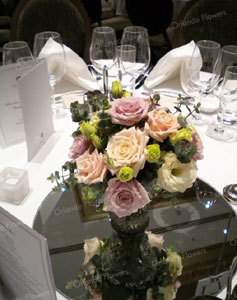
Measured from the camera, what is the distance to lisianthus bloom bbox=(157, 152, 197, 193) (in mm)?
673

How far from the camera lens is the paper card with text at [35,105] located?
1074 mm

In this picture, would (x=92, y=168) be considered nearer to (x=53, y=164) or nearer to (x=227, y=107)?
(x=53, y=164)

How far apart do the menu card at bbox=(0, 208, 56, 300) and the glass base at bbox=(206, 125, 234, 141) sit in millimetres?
828

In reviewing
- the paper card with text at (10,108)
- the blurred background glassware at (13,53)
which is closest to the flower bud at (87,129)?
the paper card with text at (10,108)

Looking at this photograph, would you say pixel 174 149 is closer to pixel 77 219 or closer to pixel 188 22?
pixel 77 219

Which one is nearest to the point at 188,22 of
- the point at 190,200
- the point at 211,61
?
the point at 211,61

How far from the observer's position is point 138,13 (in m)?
3.68

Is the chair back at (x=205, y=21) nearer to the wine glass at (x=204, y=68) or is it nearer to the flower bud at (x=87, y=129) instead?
the wine glass at (x=204, y=68)

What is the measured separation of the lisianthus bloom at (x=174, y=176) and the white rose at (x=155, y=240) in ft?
0.86

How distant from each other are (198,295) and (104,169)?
36cm

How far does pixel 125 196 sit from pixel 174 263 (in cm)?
29

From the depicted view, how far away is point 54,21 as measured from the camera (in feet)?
7.03

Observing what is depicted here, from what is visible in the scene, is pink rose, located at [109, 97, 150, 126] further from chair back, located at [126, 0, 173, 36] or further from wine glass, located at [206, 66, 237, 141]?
chair back, located at [126, 0, 173, 36]

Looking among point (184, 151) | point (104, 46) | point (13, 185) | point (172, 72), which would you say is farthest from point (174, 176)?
point (172, 72)
